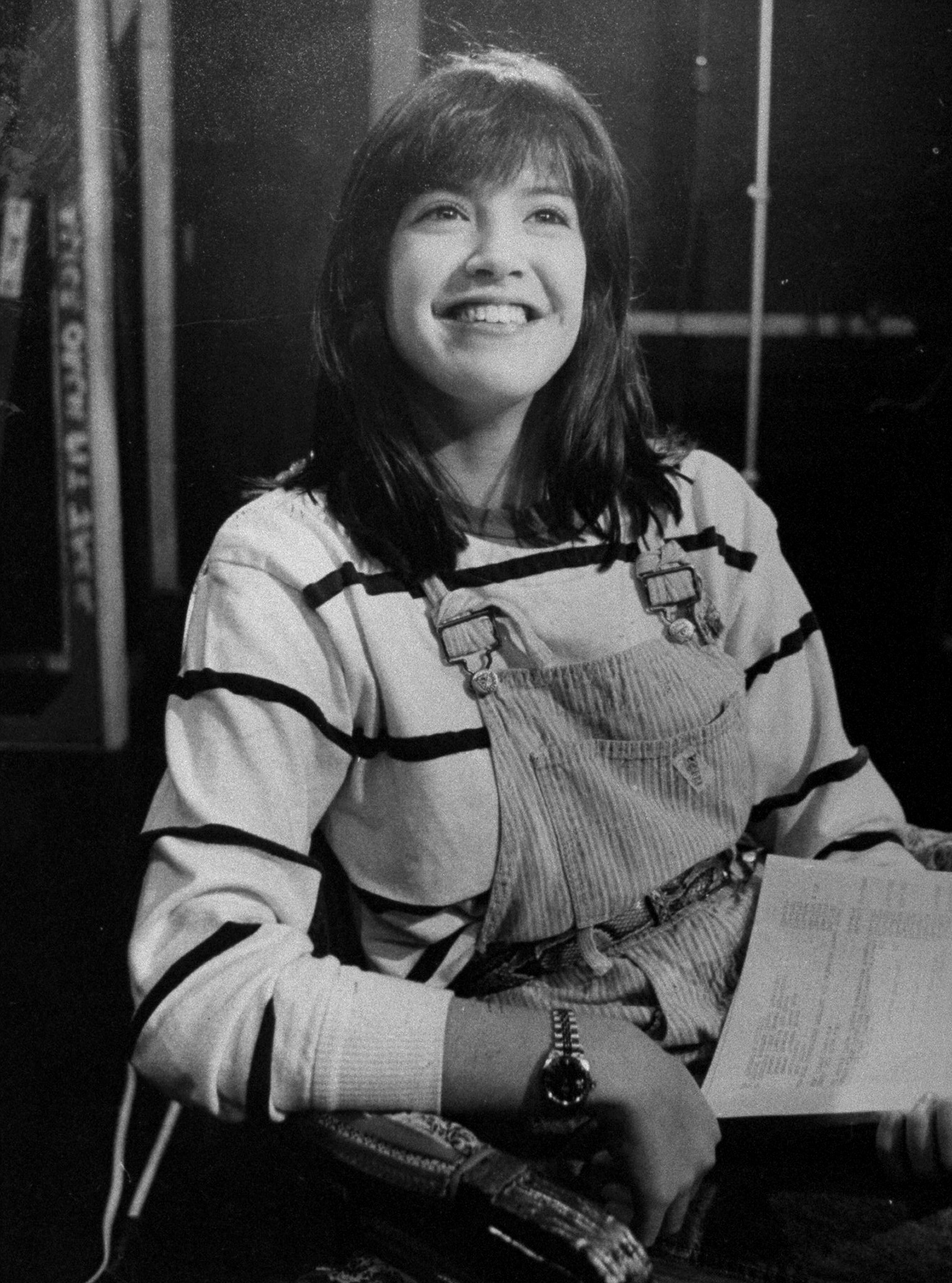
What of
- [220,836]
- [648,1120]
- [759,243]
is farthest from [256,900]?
[759,243]

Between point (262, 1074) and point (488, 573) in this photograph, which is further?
point (488, 573)

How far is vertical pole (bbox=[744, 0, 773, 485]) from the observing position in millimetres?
1561

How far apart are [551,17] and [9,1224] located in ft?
5.54

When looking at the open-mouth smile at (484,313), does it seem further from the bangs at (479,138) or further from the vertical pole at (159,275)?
the vertical pole at (159,275)

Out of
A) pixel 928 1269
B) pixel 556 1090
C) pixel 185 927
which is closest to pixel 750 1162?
pixel 928 1269

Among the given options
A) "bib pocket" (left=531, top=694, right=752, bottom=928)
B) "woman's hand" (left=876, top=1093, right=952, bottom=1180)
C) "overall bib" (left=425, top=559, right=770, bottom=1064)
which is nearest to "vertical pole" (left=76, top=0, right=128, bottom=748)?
"overall bib" (left=425, top=559, right=770, bottom=1064)

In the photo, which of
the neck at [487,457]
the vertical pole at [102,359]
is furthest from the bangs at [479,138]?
the vertical pole at [102,359]

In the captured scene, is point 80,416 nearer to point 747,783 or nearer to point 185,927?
point 185,927

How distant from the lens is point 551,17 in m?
1.44

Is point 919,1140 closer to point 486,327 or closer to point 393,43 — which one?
point 486,327

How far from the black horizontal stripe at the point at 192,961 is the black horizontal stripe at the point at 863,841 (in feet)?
2.59

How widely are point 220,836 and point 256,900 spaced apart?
2.8 inches

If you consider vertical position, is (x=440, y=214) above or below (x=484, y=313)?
above

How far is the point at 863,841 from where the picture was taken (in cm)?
155
